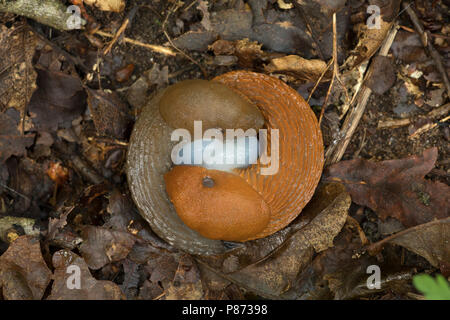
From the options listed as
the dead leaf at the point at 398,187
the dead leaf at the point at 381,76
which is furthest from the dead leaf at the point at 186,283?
the dead leaf at the point at 381,76

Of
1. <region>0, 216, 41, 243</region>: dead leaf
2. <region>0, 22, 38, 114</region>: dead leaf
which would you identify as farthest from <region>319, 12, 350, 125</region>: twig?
<region>0, 216, 41, 243</region>: dead leaf

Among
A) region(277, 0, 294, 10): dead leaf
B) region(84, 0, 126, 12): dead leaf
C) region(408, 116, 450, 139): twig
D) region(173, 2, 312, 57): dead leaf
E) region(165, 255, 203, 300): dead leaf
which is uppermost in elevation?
region(84, 0, 126, 12): dead leaf

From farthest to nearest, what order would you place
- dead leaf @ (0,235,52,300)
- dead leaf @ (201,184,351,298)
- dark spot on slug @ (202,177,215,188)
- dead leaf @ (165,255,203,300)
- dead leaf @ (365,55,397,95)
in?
dead leaf @ (365,55,397,95) < dead leaf @ (165,255,203,300) < dead leaf @ (201,184,351,298) < dead leaf @ (0,235,52,300) < dark spot on slug @ (202,177,215,188)

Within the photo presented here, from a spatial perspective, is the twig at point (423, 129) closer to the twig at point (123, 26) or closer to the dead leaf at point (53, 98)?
the twig at point (123, 26)

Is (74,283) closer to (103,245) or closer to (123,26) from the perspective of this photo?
(103,245)

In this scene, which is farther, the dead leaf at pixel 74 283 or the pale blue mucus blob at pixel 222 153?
the dead leaf at pixel 74 283

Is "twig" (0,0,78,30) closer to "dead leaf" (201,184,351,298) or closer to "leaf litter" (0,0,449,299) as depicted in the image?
"leaf litter" (0,0,449,299)

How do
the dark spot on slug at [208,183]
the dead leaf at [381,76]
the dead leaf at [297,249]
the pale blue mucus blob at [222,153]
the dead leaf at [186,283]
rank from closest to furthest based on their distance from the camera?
the dark spot on slug at [208,183] < the pale blue mucus blob at [222,153] < the dead leaf at [297,249] < the dead leaf at [186,283] < the dead leaf at [381,76]
